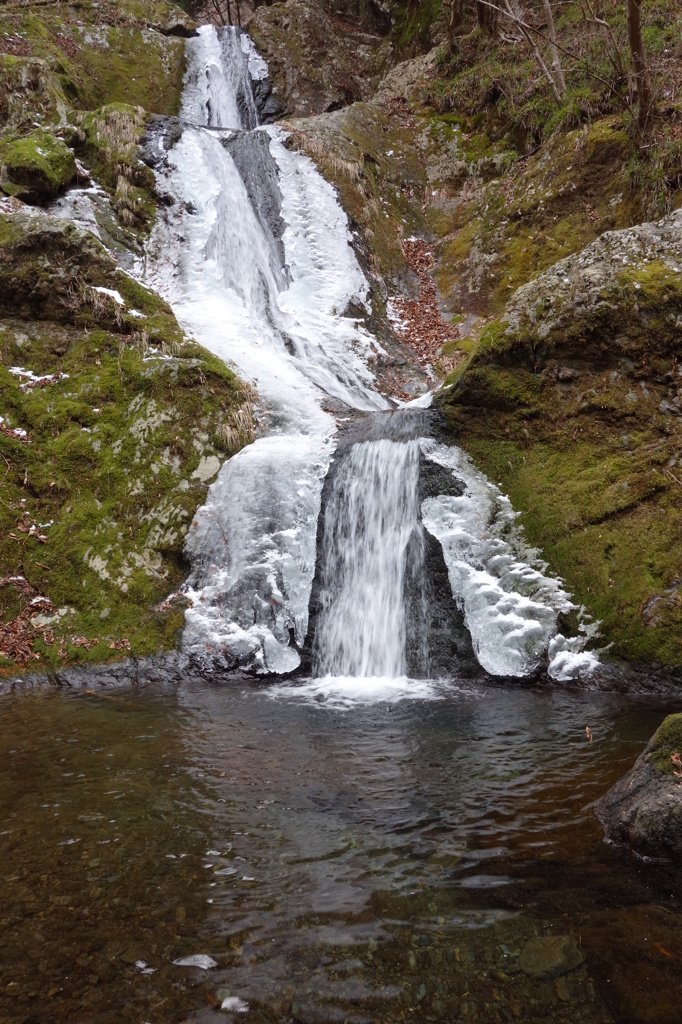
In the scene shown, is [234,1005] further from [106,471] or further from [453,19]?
[453,19]

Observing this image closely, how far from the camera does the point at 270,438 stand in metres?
8.48

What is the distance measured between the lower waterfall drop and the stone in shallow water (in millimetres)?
4004

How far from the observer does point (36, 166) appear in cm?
1112

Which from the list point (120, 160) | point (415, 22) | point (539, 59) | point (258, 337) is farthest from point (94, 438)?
point (415, 22)

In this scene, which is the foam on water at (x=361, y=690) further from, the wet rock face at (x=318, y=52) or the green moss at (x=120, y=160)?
the wet rock face at (x=318, y=52)

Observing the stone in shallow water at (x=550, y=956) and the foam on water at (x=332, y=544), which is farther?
the foam on water at (x=332, y=544)

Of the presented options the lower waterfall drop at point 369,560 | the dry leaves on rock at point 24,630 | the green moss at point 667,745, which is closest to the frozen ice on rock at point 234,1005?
the green moss at point 667,745

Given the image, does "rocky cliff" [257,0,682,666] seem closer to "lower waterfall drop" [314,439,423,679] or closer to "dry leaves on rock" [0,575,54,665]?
"lower waterfall drop" [314,439,423,679]

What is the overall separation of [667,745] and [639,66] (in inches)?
404

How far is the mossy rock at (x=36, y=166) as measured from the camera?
35.8 ft

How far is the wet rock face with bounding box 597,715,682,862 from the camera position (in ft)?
9.36

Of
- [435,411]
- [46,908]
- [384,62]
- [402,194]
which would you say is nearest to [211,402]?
[435,411]

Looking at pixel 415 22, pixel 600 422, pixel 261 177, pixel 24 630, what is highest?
pixel 415 22

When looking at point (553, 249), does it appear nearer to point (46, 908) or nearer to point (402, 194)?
point (402, 194)
